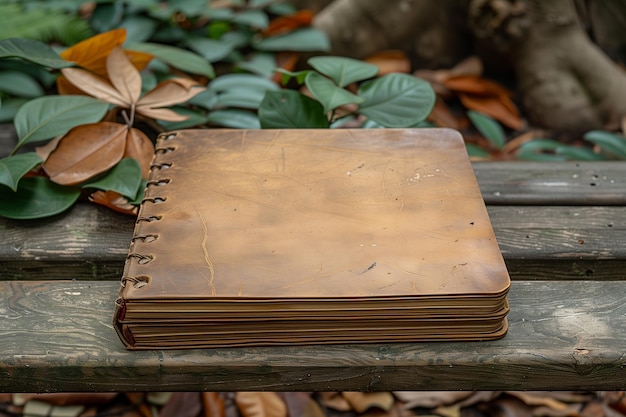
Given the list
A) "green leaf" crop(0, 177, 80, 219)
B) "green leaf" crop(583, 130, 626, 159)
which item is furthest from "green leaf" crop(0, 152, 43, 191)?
"green leaf" crop(583, 130, 626, 159)

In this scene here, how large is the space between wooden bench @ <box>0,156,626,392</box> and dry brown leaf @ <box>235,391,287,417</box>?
20.4 inches

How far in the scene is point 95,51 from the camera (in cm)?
118

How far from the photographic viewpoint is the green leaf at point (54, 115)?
104 centimetres

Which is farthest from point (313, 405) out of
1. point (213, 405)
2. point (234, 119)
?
point (234, 119)

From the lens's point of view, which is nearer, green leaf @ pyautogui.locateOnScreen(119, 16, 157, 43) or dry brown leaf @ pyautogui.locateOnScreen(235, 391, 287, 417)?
dry brown leaf @ pyautogui.locateOnScreen(235, 391, 287, 417)

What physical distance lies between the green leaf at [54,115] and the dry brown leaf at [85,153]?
0.02m

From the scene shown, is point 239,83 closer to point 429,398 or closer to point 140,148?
point 140,148

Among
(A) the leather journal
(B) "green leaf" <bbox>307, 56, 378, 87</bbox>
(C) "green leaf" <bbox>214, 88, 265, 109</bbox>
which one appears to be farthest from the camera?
(C) "green leaf" <bbox>214, 88, 265, 109</bbox>

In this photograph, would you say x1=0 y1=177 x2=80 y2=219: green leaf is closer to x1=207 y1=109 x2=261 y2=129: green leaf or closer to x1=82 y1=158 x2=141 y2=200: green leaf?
x1=82 y1=158 x2=141 y2=200: green leaf

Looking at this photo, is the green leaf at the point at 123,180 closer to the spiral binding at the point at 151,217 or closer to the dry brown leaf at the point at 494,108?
the spiral binding at the point at 151,217

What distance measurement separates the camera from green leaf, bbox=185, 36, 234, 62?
1.60m

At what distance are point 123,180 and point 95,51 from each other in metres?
0.32

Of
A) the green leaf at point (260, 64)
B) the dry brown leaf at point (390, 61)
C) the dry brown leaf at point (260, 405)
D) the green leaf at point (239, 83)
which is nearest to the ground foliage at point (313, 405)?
the dry brown leaf at point (260, 405)

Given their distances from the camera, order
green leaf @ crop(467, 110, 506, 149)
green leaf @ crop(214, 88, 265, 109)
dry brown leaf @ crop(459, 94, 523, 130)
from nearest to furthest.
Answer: green leaf @ crop(214, 88, 265, 109), green leaf @ crop(467, 110, 506, 149), dry brown leaf @ crop(459, 94, 523, 130)
